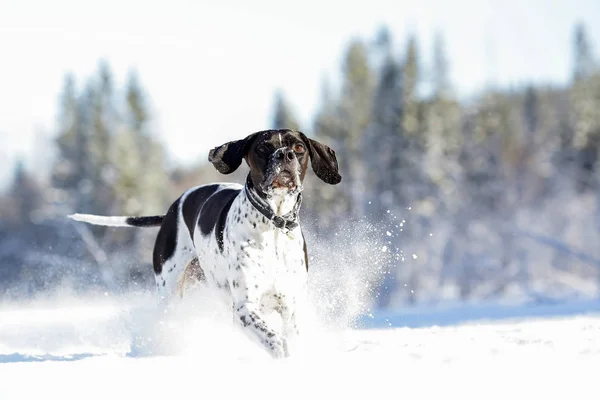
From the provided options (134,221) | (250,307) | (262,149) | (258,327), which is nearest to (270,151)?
(262,149)

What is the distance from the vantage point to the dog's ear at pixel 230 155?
234 inches

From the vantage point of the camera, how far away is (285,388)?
151 inches

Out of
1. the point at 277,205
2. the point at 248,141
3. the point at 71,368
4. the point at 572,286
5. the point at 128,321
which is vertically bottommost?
the point at 572,286

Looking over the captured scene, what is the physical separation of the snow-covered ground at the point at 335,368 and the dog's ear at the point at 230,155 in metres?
1.24

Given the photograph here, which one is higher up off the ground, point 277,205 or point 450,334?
point 277,205

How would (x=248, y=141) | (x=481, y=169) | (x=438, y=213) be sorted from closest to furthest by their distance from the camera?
(x=248, y=141), (x=438, y=213), (x=481, y=169)

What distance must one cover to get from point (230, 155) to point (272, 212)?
614 millimetres

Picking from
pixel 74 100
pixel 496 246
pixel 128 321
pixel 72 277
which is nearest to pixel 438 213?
pixel 496 246

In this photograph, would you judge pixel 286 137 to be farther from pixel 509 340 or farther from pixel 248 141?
pixel 509 340

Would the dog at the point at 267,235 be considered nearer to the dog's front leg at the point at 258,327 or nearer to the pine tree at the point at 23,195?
the dog's front leg at the point at 258,327

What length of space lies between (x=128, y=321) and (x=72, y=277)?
965cm

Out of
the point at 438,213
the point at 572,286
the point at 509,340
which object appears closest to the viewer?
the point at 509,340

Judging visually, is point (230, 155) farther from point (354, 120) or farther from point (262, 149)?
point (354, 120)

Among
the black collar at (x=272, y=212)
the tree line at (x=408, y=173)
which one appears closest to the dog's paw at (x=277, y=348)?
the black collar at (x=272, y=212)
